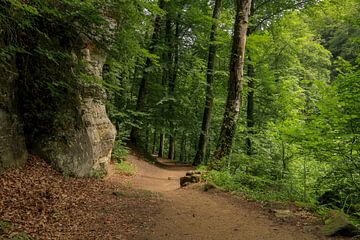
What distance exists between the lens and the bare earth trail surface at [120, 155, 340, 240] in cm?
526

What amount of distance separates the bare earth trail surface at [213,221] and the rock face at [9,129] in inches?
144

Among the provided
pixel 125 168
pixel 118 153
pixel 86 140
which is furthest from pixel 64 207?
pixel 118 153

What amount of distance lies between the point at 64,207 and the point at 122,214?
1.25 meters

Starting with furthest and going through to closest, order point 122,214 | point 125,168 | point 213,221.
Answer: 1. point 125,168
2. point 122,214
3. point 213,221

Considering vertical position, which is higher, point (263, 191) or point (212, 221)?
point (263, 191)

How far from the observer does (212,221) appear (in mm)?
6117

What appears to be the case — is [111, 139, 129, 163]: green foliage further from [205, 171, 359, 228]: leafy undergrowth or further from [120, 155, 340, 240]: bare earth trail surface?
[120, 155, 340, 240]: bare earth trail surface

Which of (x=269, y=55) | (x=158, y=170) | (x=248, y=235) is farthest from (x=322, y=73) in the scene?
(x=248, y=235)

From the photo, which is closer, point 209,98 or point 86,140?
point 86,140

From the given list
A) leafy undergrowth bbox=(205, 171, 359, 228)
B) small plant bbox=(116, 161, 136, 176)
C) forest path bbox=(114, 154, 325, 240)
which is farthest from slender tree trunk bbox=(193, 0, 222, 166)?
forest path bbox=(114, 154, 325, 240)

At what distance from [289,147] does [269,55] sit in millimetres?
10618

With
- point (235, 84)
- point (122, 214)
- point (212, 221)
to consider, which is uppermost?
point (235, 84)

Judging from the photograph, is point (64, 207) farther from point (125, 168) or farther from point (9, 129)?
point (125, 168)

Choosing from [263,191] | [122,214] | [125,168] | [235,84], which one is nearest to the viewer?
[122,214]
